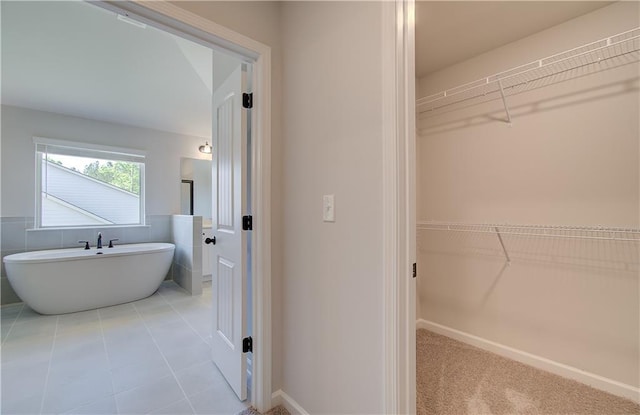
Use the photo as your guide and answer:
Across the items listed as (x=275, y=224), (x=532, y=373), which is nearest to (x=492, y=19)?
(x=275, y=224)

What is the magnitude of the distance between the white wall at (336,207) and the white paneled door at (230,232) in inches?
9.9

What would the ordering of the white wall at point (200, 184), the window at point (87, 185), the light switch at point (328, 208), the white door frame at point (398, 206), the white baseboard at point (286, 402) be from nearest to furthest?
the white door frame at point (398, 206) < the light switch at point (328, 208) < the white baseboard at point (286, 402) < the window at point (87, 185) < the white wall at point (200, 184)

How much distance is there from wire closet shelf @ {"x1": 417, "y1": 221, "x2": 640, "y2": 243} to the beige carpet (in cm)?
93

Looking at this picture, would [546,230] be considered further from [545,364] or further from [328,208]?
[328,208]

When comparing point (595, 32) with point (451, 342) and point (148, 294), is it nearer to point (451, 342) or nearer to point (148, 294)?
point (451, 342)

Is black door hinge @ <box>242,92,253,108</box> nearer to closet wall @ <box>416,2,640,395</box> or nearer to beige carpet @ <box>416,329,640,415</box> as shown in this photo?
closet wall @ <box>416,2,640,395</box>

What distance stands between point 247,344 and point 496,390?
155 centimetres

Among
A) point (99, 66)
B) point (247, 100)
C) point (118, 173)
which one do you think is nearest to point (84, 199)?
point (118, 173)

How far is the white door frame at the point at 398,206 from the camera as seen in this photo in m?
1.00

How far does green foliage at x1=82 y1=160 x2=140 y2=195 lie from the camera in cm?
374

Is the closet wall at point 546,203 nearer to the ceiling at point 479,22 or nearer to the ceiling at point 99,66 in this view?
the ceiling at point 479,22

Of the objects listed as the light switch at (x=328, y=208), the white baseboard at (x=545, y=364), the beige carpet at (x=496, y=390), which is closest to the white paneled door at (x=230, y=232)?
the light switch at (x=328, y=208)

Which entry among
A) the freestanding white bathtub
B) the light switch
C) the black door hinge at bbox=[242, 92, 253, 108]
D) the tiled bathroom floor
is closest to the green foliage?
the freestanding white bathtub

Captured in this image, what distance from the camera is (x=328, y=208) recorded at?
128 centimetres
